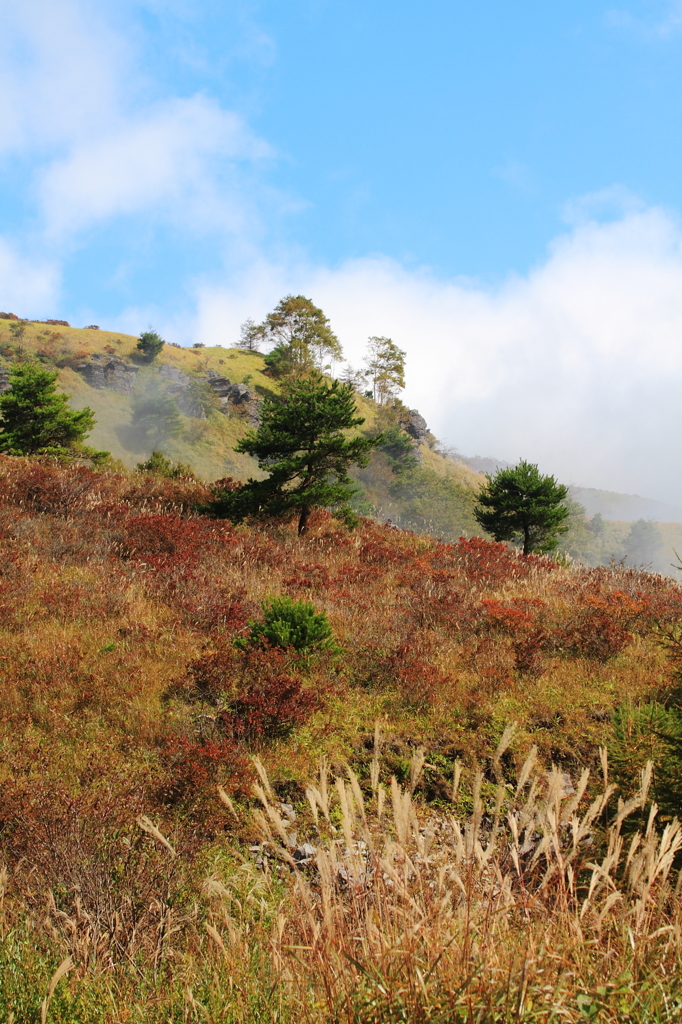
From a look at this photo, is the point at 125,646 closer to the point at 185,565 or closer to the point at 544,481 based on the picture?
the point at 185,565

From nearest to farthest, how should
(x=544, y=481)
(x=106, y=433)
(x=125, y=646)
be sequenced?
(x=125, y=646) < (x=544, y=481) < (x=106, y=433)

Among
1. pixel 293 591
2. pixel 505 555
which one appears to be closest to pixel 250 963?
pixel 293 591

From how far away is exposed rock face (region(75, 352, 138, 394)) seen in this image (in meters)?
45.4

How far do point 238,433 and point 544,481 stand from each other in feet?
105

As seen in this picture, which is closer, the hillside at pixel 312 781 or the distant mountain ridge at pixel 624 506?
the hillside at pixel 312 781

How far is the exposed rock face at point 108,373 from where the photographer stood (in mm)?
45375

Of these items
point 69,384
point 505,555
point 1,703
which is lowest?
point 1,703

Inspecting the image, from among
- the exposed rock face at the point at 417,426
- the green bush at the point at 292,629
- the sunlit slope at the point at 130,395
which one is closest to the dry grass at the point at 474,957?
the green bush at the point at 292,629

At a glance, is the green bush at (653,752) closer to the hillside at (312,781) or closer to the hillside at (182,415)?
the hillside at (312,781)

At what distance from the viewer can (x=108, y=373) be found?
46.1 meters

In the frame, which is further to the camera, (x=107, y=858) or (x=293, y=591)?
(x=293, y=591)

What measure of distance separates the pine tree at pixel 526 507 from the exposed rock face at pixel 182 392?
1263 inches

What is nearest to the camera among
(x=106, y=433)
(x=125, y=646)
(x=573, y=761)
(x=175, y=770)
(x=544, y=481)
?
(x=175, y=770)

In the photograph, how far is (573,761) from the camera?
4.65 meters
